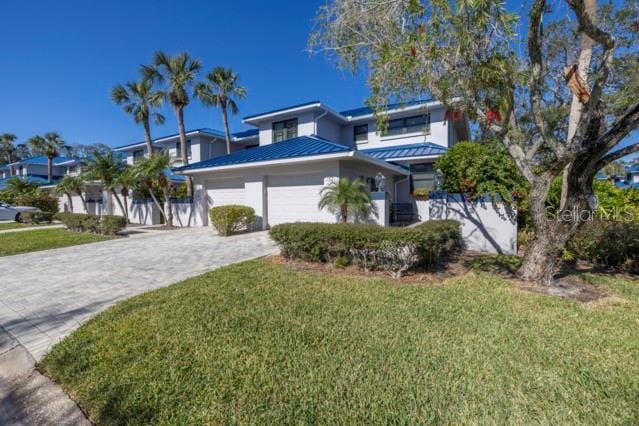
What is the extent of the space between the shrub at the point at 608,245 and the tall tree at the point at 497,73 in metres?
2.40

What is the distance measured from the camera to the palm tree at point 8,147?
160ft

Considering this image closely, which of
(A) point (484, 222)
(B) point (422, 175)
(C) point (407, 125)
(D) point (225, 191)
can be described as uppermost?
(C) point (407, 125)

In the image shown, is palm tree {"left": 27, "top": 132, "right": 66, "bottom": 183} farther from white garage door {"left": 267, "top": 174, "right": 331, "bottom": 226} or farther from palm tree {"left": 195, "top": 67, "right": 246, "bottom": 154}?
white garage door {"left": 267, "top": 174, "right": 331, "bottom": 226}

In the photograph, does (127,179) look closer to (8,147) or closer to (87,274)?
(87,274)

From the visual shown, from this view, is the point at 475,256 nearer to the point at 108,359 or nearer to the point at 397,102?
the point at 397,102

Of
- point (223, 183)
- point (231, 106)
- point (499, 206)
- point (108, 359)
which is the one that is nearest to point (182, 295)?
point (108, 359)

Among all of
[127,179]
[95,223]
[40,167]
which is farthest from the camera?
[40,167]

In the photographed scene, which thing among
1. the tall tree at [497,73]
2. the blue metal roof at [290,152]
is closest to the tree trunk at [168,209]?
the blue metal roof at [290,152]

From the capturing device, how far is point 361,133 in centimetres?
1928

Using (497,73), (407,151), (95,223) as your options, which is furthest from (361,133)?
(95,223)

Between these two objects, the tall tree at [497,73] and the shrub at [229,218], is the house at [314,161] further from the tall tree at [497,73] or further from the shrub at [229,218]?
the tall tree at [497,73]

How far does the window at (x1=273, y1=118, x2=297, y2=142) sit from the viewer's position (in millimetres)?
18266

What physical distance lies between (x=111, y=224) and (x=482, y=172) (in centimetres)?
1569

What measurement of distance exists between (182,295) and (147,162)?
13115mm
